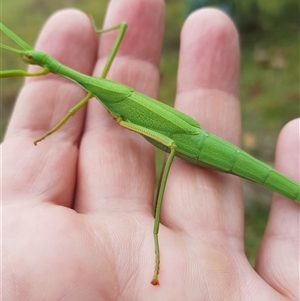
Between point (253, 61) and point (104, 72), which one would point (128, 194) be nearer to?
point (104, 72)

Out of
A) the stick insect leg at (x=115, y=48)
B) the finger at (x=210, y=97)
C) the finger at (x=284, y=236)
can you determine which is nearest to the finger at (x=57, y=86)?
the stick insect leg at (x=115, y=48)

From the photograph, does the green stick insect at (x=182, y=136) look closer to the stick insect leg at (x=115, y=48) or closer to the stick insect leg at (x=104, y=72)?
the stick insect leg at (x=104, y=72)

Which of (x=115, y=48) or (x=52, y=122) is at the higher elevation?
(x=115, y=48)

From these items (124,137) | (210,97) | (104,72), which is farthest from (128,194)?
(210,97)

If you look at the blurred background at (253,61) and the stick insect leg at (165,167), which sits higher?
the blurred background at (253,61)

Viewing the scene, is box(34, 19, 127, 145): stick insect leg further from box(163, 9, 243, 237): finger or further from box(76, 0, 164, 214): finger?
box(163, 9, 243, 237): finger

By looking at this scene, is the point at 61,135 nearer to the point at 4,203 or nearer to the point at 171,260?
the point at 4,203
